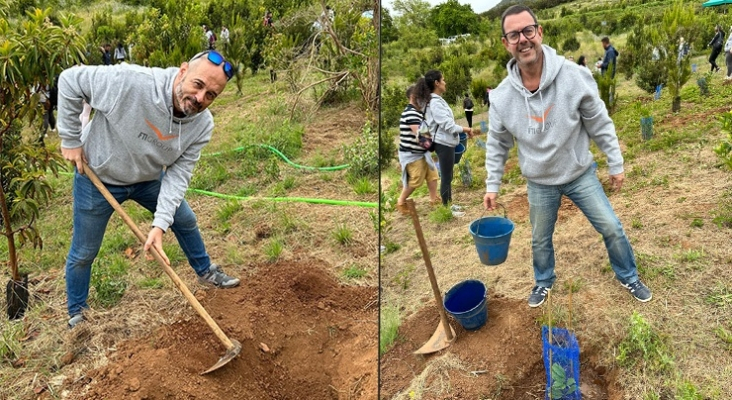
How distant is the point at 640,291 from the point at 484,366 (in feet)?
2.79

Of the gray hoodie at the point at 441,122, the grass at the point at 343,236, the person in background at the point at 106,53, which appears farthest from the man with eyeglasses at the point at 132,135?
the person in background at the point at 106,53

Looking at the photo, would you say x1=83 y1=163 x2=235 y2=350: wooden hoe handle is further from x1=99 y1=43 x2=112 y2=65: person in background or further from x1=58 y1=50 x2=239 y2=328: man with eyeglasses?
x1=99 y1=43 x2=112 y2=65: person in background

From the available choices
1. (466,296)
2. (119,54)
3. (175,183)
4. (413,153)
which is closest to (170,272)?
(175,183)

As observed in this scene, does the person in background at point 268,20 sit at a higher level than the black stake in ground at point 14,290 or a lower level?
higher

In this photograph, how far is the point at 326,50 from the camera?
725 centimetres

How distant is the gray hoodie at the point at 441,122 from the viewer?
3.73 m

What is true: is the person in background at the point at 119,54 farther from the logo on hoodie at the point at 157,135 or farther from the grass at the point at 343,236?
the logo on hoodie at the point at 157,135

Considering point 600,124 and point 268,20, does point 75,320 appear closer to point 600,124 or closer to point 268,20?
point 600,124

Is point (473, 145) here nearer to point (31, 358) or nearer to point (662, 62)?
point (662, 62)

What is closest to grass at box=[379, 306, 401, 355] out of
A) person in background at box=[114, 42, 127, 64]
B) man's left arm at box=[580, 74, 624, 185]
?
man's left arm at box=[580, 74, 624, 185]

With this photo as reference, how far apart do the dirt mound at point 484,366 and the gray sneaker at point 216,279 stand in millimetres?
1077

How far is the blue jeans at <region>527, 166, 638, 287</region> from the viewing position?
2326 mm

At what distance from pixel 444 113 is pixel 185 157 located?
73.6 inches

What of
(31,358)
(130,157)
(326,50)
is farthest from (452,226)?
(326,50)
